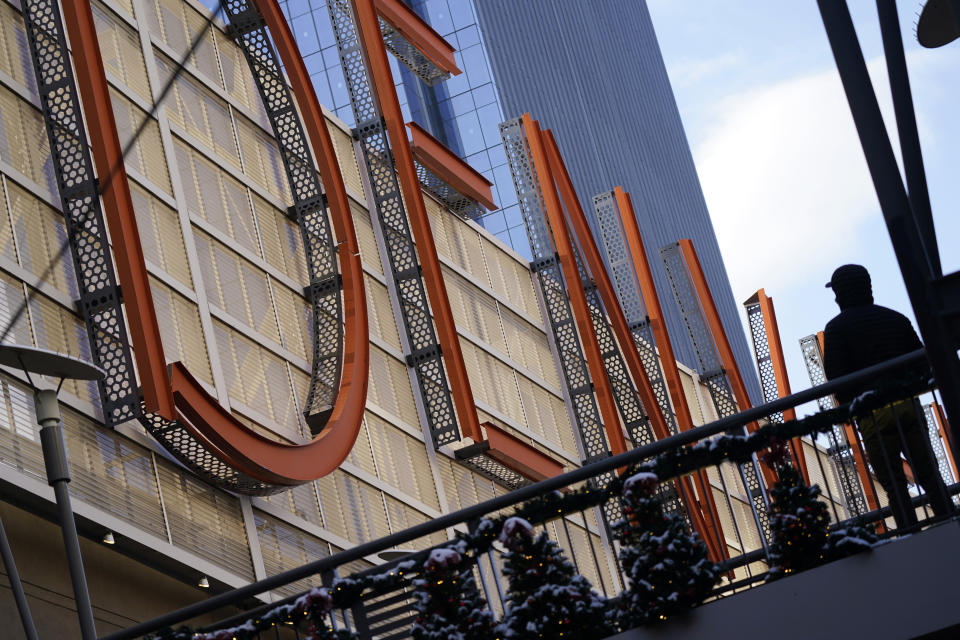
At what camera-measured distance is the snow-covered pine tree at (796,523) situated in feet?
31.5

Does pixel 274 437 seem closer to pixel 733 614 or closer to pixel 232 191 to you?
pixel 232 191

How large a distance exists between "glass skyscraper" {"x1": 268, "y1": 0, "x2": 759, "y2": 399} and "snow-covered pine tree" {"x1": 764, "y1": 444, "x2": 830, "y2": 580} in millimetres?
61525

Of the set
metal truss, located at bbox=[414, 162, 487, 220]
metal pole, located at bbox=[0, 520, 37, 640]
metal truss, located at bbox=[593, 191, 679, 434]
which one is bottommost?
metal pole, located at bbox=[0, 520, 37, 640]

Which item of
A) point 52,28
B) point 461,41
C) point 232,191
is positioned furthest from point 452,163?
point 461,41

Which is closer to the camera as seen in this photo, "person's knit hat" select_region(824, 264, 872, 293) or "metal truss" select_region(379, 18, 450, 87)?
"person's knit hat" select_region(824, 264, 872, 293)

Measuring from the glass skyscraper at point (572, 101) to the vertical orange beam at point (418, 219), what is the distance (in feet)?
145

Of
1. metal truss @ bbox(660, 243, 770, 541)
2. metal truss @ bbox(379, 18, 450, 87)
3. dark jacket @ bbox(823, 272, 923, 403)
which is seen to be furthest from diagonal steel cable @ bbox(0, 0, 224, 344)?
metal truss @ bbox(660, 243, 770, 541)

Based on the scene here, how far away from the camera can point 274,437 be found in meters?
20.9

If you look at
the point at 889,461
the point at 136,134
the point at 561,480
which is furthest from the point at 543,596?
the point at 136,134

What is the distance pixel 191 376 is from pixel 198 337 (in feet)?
10.1

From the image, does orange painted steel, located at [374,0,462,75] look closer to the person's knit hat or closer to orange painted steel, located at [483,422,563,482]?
orange painted steel, located at [483,422,563,482]

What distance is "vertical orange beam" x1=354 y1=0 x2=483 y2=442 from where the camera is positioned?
24797 mm

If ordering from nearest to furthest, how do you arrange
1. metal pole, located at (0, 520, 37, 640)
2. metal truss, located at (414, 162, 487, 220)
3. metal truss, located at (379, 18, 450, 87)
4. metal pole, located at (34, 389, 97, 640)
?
metal pole, located at (34, 389, 97, 640) < metal pole, located at (0, 520, 37, 640) < metal truss, located at (379, 18, 450, 87) < metal truss, located at (414, 162, 487, 220)

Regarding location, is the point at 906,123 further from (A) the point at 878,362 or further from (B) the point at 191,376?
(B) the point at 191,376
